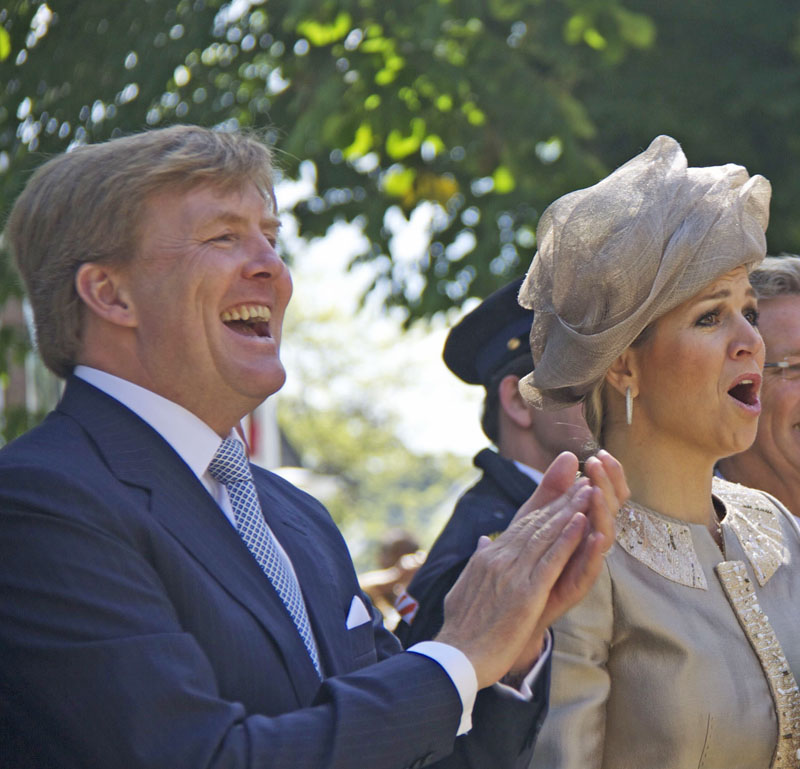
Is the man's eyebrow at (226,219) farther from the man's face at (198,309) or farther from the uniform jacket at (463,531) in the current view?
the uniform jacket at (463,531)

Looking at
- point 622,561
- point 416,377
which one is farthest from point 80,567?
point 416,377

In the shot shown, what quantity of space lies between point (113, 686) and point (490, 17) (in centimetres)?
593

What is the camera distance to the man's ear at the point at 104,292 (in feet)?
8.80

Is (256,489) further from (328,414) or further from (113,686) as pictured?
(328,414)

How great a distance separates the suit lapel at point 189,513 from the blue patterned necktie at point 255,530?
4 centimetres

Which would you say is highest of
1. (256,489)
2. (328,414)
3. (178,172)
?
(178,172)

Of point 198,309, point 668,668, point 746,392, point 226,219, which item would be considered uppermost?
point 226,219

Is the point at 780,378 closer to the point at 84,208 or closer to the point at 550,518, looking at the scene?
the point at 550,518

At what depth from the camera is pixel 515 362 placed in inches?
169

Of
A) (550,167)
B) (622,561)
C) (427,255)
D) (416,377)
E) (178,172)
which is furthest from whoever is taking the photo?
(416,377)

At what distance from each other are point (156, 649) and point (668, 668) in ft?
3.76

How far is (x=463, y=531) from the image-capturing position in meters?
3.64

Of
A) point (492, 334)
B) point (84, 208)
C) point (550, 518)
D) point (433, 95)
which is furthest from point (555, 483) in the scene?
point (433, 95)

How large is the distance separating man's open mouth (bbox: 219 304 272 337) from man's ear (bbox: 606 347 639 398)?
2.61 ft
